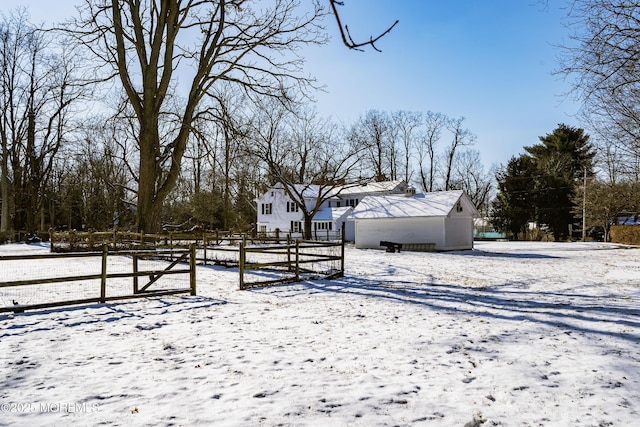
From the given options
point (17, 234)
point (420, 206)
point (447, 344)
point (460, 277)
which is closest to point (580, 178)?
point (420, 206)

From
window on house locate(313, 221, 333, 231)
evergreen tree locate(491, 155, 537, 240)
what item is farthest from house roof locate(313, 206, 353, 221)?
evergreen tree locate(491, 155, 537, 240)

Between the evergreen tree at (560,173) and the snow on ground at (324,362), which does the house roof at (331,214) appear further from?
the snow on ground at (324,362)

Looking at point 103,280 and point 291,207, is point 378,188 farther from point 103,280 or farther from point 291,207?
point 103,280

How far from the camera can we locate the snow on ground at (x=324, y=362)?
394 centimetres

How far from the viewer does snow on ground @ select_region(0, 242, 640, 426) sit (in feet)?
12.9

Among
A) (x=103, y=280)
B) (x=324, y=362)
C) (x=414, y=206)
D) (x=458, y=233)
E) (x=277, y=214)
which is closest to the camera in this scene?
(x=324, y=362)

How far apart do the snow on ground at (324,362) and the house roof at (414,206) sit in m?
22.4

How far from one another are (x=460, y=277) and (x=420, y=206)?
19.1 m

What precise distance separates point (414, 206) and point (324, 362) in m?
29.5

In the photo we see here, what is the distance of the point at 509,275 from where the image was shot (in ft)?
50.6

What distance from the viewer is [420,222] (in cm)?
3244

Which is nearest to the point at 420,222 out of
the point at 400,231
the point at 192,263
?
the point at 400,231

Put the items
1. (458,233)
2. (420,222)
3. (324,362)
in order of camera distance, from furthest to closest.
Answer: (458,233), (420,222), (324,362)

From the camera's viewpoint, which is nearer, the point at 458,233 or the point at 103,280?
the point at 103,280
